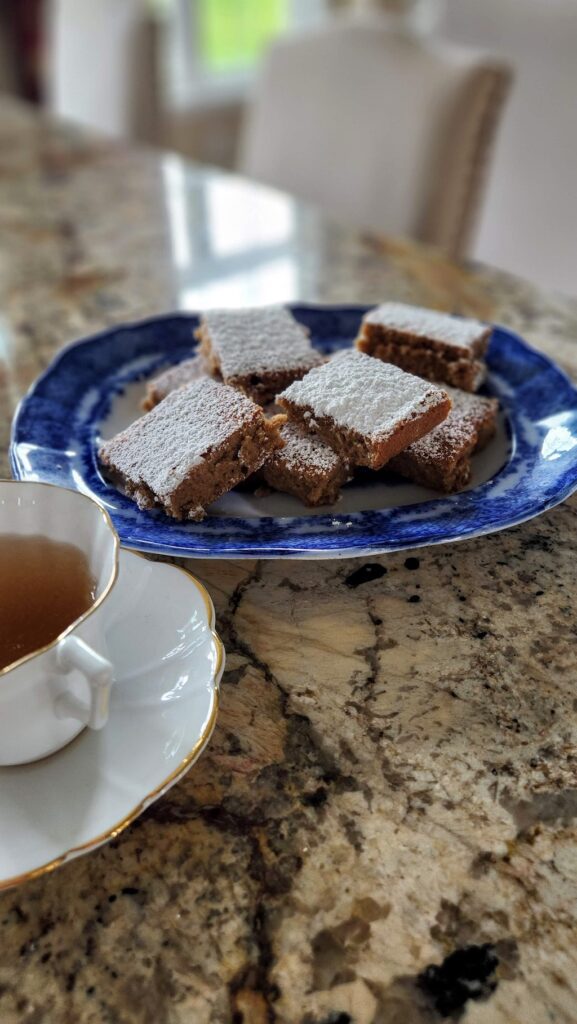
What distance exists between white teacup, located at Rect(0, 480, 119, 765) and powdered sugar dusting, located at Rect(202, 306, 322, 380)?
0.32m

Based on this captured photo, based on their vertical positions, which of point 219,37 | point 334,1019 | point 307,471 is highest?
point 219,37

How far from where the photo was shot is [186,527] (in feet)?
2.55

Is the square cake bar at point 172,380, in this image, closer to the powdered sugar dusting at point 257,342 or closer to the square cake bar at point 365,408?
the powdered sugar dusting at point 257,342

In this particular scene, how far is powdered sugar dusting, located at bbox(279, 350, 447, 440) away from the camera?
0.80 metres

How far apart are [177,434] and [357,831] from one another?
41 cm

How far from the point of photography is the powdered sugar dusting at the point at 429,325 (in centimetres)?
95

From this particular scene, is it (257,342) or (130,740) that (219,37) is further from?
(130,740)

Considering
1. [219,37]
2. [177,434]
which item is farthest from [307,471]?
[219,37]

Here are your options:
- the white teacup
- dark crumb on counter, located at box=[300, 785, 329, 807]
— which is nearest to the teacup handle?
the white teacup

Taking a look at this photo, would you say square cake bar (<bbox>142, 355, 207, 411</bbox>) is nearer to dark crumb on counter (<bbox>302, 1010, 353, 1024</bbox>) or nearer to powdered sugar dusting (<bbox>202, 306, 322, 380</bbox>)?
powdered sugar dusting (<bbox>202, 306, 322, 380</bbox>)

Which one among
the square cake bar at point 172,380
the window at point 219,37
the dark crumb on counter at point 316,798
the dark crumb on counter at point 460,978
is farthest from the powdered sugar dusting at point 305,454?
the window at point 219,37

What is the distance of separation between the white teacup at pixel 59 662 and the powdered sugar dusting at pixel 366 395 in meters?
0.28

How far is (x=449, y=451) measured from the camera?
80cm

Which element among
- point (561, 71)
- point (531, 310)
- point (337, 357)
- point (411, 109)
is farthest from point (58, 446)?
point (561, 71)
